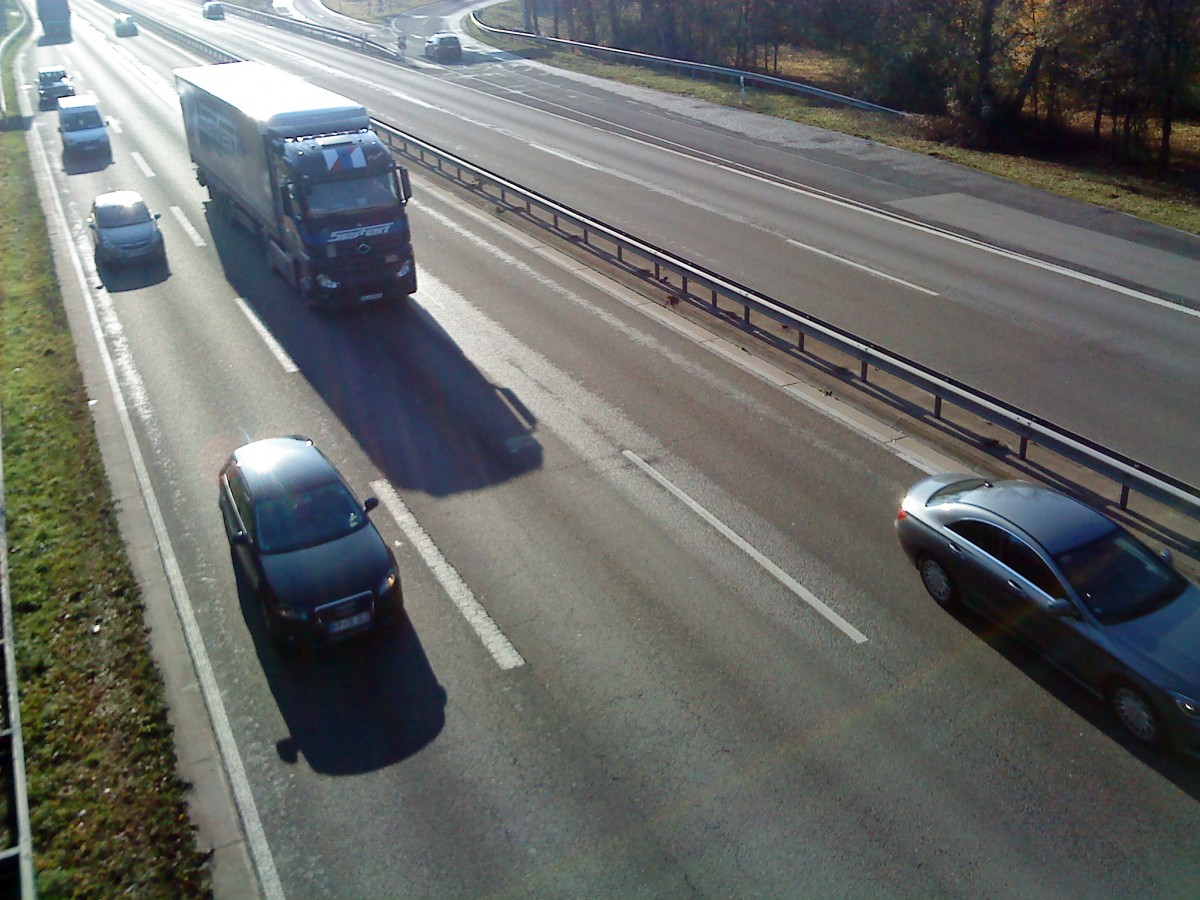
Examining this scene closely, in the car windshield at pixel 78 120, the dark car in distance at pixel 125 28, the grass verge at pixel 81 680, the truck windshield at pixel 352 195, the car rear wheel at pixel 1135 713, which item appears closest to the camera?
the grass verge at pixel 81 680

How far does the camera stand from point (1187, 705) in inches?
333

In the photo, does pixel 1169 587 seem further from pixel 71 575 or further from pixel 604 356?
pixel 71 575

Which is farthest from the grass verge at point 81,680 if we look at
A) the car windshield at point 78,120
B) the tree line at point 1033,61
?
the tree line at point 1033,61

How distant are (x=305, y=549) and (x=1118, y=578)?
26.0 ft

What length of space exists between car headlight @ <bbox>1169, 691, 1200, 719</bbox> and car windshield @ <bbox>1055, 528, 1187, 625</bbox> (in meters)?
0.90

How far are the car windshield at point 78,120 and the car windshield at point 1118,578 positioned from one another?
119 ft

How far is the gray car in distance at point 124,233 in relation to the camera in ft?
77.0

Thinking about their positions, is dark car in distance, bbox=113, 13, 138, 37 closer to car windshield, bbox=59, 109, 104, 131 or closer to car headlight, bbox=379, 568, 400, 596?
car windshield, bbox=59, 109, 104, 131

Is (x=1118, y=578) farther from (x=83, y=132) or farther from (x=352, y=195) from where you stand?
(x=83, y=132)

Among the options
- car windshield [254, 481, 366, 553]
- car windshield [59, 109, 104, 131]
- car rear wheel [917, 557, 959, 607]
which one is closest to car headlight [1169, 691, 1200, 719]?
car rear wheel [917, 557, 959, 607]

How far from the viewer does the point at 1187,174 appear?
108ft

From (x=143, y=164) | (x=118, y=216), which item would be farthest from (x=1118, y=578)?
(x=143, y=164)

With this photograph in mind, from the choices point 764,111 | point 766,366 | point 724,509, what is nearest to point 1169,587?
point 724,509

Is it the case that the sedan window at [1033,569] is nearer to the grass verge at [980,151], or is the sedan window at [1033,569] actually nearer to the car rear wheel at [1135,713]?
the car rear wheel at [1135,713]
